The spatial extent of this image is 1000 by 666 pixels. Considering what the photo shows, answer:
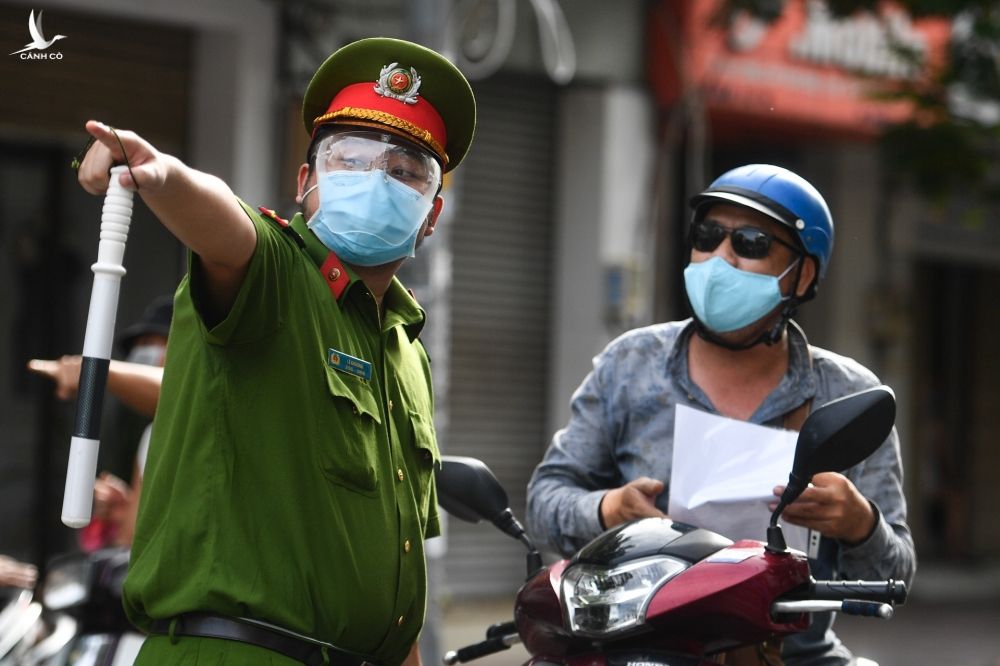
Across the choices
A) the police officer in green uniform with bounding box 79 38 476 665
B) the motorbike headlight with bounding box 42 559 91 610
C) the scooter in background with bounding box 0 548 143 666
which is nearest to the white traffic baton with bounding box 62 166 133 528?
the police officer in green uniform with bounding box 79 38 476 665

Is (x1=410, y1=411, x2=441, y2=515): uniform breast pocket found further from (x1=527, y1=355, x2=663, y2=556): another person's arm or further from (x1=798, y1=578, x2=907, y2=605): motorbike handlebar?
(x1=798, y1=578, x2=907, y2=605): motorbike handlebar

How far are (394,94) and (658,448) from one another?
107 cm

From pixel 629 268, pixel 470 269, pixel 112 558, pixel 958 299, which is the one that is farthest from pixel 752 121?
pixel 112 558

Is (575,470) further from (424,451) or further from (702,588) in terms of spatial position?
(702,588)

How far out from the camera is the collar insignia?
2.87m

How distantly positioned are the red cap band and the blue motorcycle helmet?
30.6 inches

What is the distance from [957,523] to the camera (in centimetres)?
1600

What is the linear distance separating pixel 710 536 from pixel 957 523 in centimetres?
1421

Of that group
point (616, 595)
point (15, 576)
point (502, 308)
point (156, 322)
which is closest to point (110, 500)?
point (156, 322)

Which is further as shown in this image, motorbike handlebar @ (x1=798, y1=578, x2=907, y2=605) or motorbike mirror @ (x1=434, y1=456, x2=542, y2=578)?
motorbike mirror @ (x1=434, y1=456, x2=542, y2=578)

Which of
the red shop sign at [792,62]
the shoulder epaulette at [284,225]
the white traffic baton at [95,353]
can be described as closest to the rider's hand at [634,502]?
the shoulder epaulette at [284,225]

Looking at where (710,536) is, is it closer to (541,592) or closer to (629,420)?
(541,592)

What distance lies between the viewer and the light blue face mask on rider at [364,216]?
268 cm

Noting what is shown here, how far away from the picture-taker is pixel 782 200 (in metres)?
3.37
